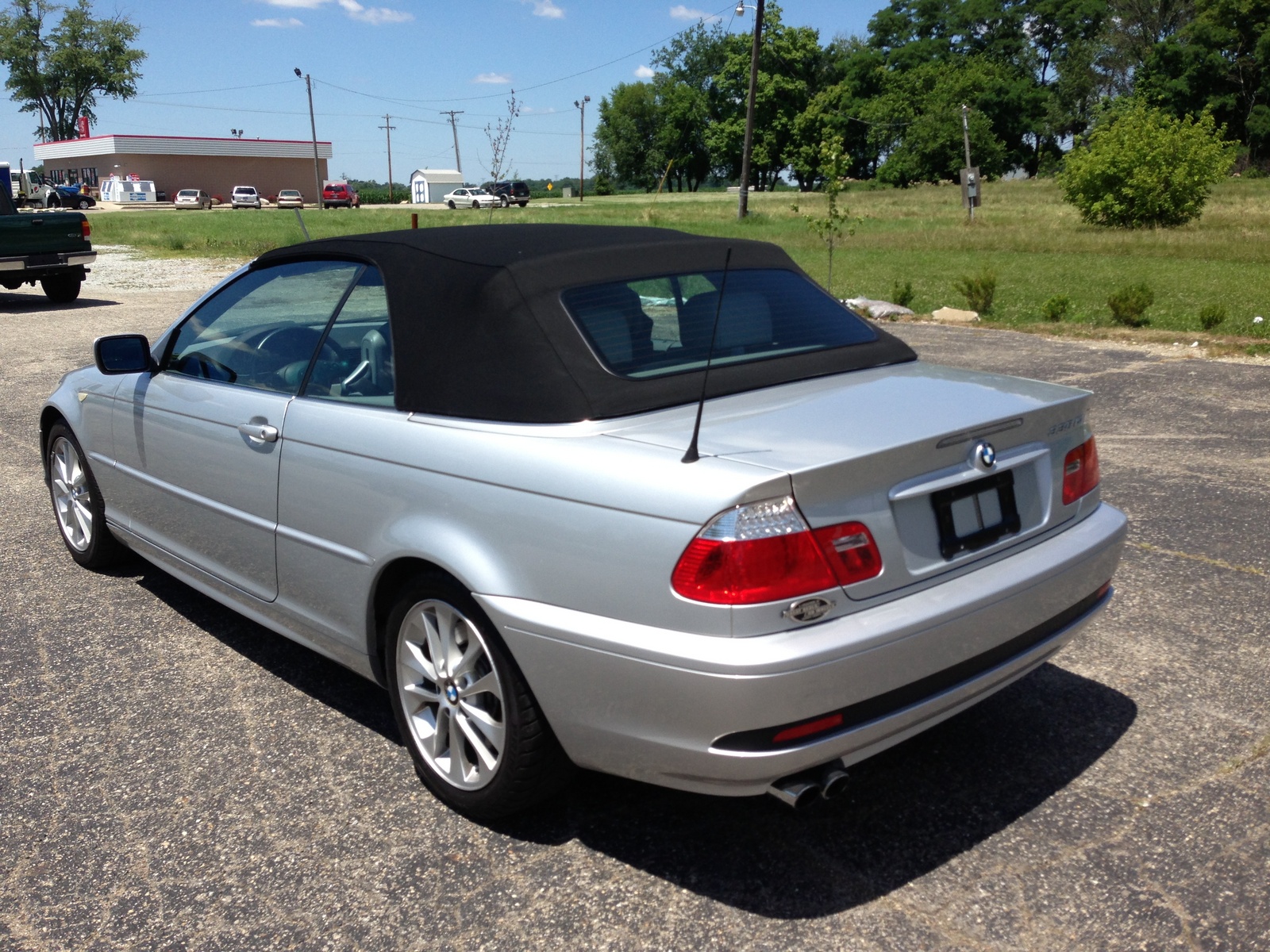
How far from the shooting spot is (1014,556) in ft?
9.82

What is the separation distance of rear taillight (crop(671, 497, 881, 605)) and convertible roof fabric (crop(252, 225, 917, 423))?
59 cm

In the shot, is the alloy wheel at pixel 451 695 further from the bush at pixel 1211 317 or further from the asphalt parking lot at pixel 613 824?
the bush at pixel 1211 317

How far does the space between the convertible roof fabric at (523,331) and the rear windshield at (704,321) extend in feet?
0.15

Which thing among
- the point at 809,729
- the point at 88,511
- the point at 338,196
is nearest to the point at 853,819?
the point at 809,729

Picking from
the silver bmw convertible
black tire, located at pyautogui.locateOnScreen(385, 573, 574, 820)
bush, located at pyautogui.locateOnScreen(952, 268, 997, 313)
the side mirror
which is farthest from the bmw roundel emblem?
bush, located at pyautogui.locateOnScreen(952, 268, 997, 313)

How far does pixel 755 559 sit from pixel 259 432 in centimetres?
196

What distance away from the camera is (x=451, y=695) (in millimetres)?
3119

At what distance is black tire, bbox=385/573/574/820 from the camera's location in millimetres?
2861

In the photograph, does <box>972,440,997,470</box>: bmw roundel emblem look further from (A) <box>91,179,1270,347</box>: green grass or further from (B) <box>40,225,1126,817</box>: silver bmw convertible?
(A) <box>91,179,1270,347</box>: green grass

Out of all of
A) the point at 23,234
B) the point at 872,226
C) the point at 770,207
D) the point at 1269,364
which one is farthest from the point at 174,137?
the point at 1269,364

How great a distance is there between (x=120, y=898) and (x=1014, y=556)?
248cm

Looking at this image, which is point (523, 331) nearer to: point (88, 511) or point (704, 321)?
point (704, 321)

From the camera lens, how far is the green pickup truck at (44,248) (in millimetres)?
17344

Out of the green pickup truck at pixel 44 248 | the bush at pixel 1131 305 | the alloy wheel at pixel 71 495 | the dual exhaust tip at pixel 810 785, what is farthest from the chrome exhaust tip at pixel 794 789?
the green pickup truck at pixel 44 248
